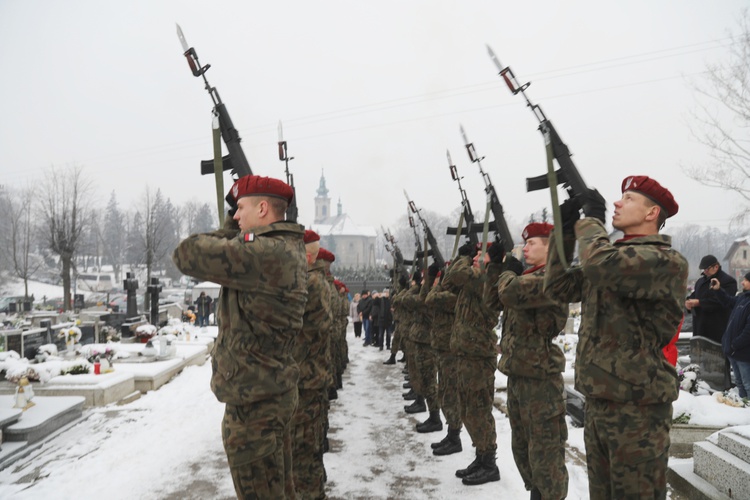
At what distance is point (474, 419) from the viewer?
471 centimetres

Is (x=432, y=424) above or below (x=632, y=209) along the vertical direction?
below

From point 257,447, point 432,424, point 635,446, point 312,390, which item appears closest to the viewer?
point 635,446

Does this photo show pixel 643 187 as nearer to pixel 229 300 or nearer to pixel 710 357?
pixel 229 300

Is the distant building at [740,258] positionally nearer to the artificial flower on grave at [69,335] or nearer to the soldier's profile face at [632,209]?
the artificial flower on grave at [69,335]

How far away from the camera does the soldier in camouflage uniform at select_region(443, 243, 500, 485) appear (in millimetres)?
4668

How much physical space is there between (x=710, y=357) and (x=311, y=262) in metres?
6.14

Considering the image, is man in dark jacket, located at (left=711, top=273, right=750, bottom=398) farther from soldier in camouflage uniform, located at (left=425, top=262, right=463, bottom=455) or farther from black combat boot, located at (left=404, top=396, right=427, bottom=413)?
black combat boot, located at (left=404, top=396, right=427, bottom=413)

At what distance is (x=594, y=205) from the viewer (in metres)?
2.83

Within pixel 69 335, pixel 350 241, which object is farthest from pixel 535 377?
pixel 350 241

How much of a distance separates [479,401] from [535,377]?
3.90 ft

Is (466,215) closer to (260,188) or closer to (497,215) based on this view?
(497,215)

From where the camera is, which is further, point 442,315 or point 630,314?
point 442,315

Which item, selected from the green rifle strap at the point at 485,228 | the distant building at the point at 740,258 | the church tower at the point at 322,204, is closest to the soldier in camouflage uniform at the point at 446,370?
the green rifle strap at the point at 485,228

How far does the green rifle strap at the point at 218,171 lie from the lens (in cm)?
304
